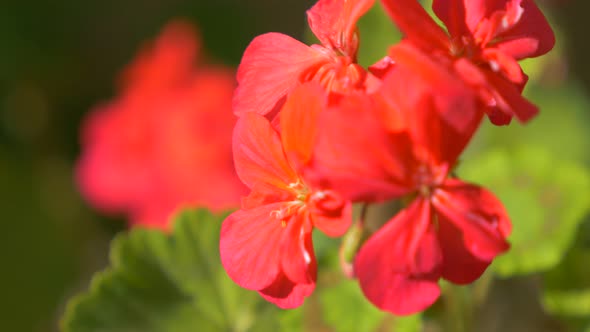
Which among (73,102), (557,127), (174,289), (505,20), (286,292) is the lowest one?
(557,127)

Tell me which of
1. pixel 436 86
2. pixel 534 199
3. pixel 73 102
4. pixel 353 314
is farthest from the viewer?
pixel 73 102

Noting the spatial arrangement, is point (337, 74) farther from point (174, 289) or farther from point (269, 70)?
point (174, 289)

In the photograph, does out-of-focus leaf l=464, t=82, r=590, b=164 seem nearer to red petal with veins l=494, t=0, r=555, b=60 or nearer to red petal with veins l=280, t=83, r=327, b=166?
red petal with veins l=494, t=0, r=555, b=60

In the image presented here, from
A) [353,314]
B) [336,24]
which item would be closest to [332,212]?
[336,24]

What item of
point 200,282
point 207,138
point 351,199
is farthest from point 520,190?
point 207,138

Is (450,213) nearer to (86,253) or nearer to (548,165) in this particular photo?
(548,165)

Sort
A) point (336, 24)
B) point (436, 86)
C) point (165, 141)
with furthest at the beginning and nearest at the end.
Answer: point (165, 141), point (336, 24), point (436, 86)

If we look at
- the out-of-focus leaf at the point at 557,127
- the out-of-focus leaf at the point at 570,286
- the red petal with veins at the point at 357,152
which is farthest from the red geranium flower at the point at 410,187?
the out-of-focus leaf at the point at 557,127
